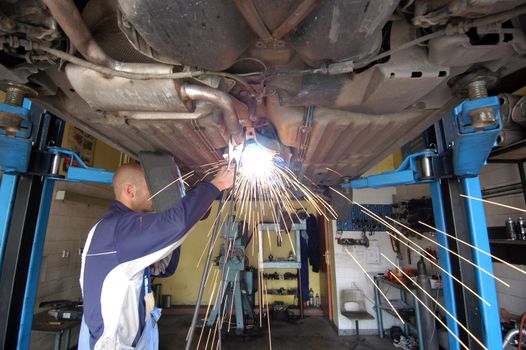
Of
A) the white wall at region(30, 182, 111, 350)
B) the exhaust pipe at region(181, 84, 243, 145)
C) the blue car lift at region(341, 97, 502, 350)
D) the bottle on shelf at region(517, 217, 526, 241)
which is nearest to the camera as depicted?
the exhaust pipe at region(181, 84, 243, 145)

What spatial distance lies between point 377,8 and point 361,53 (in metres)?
0.18

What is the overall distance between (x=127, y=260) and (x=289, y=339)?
4035 millimetres

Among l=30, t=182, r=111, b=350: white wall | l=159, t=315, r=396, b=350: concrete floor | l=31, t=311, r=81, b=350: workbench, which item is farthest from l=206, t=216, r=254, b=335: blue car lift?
l=30, t=182, r=111, b=350: white wall

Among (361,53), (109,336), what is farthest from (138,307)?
(361,53)

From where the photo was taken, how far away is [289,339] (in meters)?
4.31

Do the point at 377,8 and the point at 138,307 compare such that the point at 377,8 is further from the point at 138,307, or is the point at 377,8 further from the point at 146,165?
the point at 138,307

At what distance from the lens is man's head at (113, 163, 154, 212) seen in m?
1.49

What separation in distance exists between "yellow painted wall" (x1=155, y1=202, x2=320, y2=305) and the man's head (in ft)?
13.8

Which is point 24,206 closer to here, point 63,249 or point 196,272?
point 63,249

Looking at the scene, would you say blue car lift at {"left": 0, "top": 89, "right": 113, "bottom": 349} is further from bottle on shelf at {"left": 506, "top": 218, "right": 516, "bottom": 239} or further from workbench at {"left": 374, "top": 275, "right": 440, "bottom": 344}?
workbench at {"left": 374, "top": 275, "right": 440, "bottom": 344}

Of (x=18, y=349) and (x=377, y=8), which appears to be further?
(x=18, y=349)

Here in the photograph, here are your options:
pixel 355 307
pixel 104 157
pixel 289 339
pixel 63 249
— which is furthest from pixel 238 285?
pixel 104 157

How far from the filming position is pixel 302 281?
5.65 m

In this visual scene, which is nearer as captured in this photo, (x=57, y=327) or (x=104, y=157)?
(x=57, y=327)
